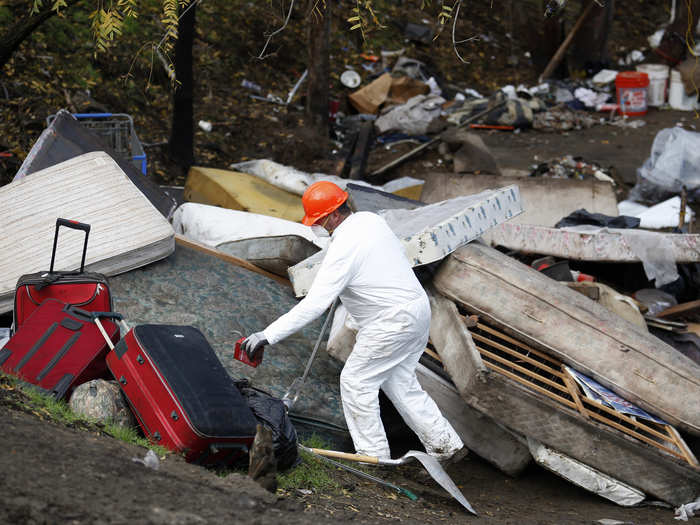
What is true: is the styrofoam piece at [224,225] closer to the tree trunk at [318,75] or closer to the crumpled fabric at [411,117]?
the tree trunk at [318,75]

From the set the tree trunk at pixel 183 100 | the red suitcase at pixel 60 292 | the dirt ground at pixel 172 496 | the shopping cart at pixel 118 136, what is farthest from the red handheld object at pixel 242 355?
the tree trunk at pixel 183 100

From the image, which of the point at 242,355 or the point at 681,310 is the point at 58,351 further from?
the point at 681,310

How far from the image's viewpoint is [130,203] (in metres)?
5.09

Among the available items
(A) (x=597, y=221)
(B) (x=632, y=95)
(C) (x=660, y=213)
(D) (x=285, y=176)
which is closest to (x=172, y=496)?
(D) (x=285, y=176)

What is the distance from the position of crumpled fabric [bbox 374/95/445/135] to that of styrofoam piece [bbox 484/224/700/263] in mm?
5204

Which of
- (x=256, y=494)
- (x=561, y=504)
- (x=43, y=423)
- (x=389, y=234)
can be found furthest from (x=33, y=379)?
(x=561, y=504)

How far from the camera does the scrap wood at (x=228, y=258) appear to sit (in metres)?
5.45

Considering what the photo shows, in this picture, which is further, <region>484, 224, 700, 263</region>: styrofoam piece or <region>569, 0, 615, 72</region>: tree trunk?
<region>569, 0, 615, 72</region>: tree trunk

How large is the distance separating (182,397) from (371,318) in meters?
1.15

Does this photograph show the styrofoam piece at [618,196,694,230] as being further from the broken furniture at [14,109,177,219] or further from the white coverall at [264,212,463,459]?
the broken furniture at [14,109,177,219]

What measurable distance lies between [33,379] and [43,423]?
0.53 meters

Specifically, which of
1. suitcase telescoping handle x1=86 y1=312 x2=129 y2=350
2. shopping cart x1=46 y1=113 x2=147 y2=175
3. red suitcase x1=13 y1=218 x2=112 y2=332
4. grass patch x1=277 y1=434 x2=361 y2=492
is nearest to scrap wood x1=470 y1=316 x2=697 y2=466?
grass patch x1=277 y1=434 x2=361 y2=492

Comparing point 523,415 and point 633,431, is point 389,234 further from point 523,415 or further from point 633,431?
point 633,431

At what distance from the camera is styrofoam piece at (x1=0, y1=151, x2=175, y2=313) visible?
4.70 m
